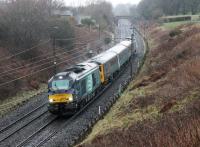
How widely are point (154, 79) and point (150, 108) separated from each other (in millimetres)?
9983

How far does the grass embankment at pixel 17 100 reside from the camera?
31.9 meters

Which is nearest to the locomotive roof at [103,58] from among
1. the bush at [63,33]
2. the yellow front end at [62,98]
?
the yellow front end at [62,98]

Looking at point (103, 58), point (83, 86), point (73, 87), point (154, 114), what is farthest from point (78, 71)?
point (154, 114)

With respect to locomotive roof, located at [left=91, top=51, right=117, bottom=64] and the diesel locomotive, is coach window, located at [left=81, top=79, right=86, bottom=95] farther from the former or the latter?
locomotive roof, located at [left=91, top=51, right=117, bottom=64]

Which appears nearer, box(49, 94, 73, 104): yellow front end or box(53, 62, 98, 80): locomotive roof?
box(49, 94, 73, 104): yellow front end

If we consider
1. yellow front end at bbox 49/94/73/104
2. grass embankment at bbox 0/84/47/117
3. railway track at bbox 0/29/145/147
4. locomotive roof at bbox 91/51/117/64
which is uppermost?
locomotive roof at bbox 91/51/117/64

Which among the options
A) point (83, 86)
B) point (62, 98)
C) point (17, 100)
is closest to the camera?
point (62, 98)

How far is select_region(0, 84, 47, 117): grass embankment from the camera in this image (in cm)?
3195

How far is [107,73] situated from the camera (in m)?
38.0

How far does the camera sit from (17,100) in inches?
1384

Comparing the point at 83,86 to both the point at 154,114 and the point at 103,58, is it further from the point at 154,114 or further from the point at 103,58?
the point at 154,114

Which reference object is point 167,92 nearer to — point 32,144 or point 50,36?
point 32,144

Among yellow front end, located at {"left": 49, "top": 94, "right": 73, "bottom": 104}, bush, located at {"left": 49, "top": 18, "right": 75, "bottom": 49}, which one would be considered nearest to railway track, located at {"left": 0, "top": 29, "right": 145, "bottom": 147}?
yellow front end, located at {"left": 49, "top": 94, "right": 73, "bottom": 104}

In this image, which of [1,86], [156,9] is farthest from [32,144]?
[156,9]
